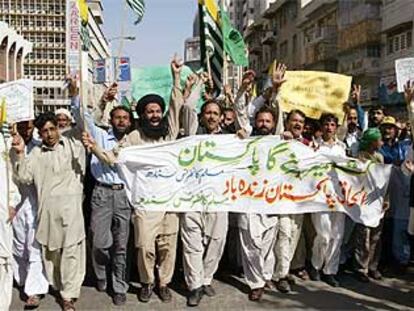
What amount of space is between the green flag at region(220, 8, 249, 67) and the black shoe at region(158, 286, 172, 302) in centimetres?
432

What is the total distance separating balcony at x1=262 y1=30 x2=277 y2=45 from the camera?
61.9m

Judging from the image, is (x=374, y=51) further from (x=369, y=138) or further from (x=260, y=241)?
(x=260, y=241)

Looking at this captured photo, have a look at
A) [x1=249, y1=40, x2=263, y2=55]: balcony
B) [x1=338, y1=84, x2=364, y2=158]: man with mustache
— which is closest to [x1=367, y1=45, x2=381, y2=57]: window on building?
[x1=338, y1=84, x2=364, y2=158]: man with mustache

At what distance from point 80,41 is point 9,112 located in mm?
1062

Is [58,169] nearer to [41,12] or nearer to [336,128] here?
[336,128]

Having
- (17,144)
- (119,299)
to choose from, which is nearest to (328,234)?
(119,299)

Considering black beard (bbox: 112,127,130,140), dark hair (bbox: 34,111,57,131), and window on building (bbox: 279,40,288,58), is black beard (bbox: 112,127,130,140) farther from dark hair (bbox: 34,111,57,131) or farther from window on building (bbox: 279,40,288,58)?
window on building (bbox: 279,40,288,58)

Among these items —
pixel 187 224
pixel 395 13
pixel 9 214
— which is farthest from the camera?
pixel 395 13

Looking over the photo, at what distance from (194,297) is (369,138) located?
7.69 feet

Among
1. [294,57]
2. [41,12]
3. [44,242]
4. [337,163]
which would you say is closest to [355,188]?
[337,163]

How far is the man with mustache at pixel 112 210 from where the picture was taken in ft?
18.4

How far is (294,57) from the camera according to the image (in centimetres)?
5447

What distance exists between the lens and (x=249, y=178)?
595cm

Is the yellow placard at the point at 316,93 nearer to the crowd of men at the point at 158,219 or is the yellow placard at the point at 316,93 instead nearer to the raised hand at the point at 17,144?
the crowd of men at the point at 158,219
